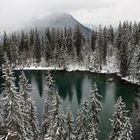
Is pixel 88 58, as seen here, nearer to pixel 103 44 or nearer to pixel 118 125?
pixel 103 44

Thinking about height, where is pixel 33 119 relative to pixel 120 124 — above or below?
below

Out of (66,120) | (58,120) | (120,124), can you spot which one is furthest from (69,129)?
(120,124)

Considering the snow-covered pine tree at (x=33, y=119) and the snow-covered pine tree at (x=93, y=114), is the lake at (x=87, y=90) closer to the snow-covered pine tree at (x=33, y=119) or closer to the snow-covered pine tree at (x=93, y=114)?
the snow-covered pine tree at (x=93, y=114)

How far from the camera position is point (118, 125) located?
154ft

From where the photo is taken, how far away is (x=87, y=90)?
112188mm

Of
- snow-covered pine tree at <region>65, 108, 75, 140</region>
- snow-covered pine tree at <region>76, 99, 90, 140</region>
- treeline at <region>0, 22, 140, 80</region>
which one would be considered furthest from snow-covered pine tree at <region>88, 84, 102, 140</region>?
treeline at <region>0, 22, 140, 80</region>

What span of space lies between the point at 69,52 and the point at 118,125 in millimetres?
115799

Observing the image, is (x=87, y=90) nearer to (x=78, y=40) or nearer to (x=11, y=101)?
(x=78, y=40)

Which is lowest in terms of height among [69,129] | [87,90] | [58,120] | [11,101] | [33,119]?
[69,129]

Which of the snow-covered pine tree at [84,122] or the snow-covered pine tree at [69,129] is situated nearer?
the snow-covered pine tree at [84,122]

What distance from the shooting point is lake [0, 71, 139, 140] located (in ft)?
265

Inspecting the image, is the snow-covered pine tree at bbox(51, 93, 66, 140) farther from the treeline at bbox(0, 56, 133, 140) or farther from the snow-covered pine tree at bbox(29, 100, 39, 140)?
the snow-covered pine tree at bbox(29, 100, 39, 140)

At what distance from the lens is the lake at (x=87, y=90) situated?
80625 mm

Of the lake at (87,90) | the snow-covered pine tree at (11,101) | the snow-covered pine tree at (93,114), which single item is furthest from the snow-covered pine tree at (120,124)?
the lake at (87,90)
